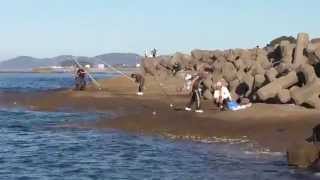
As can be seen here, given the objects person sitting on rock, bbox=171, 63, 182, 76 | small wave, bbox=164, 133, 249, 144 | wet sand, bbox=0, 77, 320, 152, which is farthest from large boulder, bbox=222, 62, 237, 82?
small wave, bbox=164, 133, 249, 144

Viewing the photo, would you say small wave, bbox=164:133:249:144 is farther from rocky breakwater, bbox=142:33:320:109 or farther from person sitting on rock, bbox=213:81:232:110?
person sitting on rock, bbox=213:81:232:110

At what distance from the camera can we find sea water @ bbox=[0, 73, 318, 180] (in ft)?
61.8

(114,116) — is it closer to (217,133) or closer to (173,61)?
(217,133)

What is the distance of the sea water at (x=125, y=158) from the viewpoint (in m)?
18.8

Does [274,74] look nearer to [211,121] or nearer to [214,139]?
[211,121]

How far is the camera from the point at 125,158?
2188cm

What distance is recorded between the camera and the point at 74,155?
22.6 metres

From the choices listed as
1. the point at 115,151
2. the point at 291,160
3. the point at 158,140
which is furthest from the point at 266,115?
the point at 291,160

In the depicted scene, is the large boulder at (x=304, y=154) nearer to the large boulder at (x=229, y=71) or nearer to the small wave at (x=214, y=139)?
the small wave at (x=214, y=139)

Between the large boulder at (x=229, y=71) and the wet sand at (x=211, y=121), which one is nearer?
the wet sand at (x=211, y=121)

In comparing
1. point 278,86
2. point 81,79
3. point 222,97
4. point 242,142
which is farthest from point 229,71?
point 242,142

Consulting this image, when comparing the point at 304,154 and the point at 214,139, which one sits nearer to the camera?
the point at 304,154

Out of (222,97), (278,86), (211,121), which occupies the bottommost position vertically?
(211,121)

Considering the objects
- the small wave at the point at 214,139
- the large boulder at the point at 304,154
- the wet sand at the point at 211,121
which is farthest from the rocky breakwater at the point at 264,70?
the large boulder at the point at 304,154
